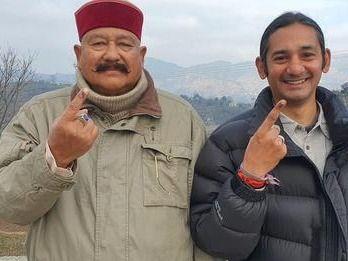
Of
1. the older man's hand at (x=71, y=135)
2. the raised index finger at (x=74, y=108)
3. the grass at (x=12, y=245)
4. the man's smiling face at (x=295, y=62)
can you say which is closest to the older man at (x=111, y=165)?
the older man's hand at (x=71, y=135)

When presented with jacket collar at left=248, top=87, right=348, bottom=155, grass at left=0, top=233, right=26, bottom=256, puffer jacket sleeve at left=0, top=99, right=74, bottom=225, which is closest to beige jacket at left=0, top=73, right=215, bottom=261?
puffer jacket sleeve at left=0, top=99, right=74, bottom=225

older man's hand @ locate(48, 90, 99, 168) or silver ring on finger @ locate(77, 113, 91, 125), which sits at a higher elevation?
silver ring on finger @ locate(77, 113, 91, 125)

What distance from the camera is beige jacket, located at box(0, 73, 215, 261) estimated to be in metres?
2.46

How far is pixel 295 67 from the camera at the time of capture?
2.59 meters

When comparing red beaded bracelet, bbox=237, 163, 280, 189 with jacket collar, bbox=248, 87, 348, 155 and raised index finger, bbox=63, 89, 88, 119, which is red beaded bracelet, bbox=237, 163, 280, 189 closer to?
jacket collar, bbox=248, 87, 348, 155

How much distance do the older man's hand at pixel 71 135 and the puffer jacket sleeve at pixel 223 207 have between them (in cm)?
66

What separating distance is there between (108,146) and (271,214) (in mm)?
853

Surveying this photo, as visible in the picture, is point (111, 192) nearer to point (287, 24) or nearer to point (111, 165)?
point (111, 165)

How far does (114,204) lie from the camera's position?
250cm


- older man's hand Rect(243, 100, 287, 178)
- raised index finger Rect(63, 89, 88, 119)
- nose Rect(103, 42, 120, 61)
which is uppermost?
nose Rect(103, 42, 120, 61)

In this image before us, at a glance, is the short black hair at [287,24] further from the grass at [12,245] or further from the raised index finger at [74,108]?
the grass at [12,245]

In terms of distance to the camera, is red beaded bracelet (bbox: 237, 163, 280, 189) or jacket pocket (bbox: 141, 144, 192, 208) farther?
jacket pocket (bbox: 141, 144, 192, 208)

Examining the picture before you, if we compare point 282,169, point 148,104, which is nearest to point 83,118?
point 148,104

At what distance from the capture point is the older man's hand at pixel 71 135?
219 centimetres
